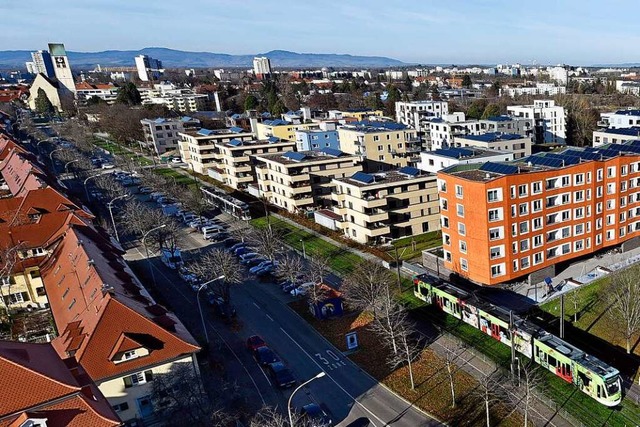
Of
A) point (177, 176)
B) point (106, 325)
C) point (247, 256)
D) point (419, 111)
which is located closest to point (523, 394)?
point (106, 325)

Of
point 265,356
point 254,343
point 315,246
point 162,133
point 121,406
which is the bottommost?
point 265,356

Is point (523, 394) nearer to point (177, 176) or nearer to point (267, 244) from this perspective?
point (267, 244)

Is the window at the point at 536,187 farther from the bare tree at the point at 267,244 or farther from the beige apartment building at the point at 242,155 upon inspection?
the beige apartment building at the point at 242,155

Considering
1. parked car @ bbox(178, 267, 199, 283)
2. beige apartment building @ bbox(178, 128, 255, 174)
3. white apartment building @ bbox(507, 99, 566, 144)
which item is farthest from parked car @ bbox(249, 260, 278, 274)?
white apartment building @ bbox(507, 99, 566, 144)

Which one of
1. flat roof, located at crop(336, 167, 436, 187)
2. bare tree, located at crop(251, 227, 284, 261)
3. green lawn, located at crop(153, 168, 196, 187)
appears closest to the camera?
bare tree, located at crop(251, 227, 284, 261)

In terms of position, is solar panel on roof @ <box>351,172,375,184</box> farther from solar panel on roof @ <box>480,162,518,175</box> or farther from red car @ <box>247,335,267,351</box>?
red car @ <box>247,335,267,351</box>

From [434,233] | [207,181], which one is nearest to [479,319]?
[434,233]

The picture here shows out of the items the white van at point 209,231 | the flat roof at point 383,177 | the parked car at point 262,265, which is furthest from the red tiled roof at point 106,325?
the flat roof at point 383,177
